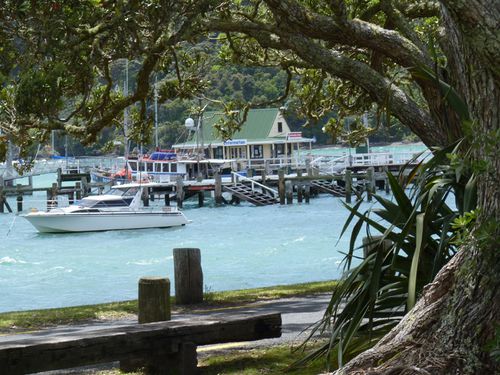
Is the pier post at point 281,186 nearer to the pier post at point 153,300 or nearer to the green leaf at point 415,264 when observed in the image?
the pier post at point 153,300

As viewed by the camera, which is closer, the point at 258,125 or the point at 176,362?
the point at 176,362

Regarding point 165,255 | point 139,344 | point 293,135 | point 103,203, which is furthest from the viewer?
point 293,135

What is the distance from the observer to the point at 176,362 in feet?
27.2

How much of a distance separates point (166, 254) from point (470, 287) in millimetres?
35908

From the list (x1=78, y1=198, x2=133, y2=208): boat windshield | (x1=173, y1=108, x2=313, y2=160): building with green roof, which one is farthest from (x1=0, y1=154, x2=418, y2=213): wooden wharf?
(x1=78, y1=198, x2=133, y2=208): boat windshield

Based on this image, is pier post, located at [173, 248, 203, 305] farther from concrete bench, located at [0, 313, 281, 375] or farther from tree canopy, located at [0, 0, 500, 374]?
concrete bench, located at [0, 313, 281, 375]

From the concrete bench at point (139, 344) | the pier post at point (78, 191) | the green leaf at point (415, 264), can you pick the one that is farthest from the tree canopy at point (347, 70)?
the pier post at point (78, 191)

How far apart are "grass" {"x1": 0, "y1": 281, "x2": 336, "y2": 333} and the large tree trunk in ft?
22.8

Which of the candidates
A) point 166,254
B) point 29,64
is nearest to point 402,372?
point 29,64

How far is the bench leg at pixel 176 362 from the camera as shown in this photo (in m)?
8.20

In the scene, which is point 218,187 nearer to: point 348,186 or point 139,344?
point 348,186

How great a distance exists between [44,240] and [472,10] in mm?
46690

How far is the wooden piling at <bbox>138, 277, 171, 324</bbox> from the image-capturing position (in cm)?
892

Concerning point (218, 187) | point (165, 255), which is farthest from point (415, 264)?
point (218, 187)
